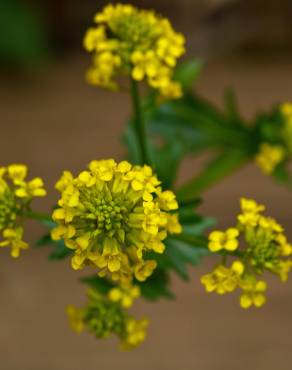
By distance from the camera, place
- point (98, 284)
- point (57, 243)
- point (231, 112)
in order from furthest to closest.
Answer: point (231, 112) → point (98, 284) → point (57, 243)

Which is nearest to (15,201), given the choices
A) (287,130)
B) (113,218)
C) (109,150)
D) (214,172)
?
(113,218)

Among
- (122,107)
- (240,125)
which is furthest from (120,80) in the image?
(240,125)

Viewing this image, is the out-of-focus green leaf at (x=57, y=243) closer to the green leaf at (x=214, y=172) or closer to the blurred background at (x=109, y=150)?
the green leaf at (x=214, y=172)

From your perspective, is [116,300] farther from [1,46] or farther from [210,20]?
[1,46]

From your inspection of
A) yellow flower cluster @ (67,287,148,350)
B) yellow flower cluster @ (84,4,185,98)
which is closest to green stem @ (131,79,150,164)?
yellow flower cluster @ (84,4,185,98)

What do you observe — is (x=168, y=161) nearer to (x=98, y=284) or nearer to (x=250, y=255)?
(x=98, y=284)

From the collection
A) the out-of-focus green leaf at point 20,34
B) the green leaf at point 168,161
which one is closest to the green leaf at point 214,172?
the green leaf at point 168,161

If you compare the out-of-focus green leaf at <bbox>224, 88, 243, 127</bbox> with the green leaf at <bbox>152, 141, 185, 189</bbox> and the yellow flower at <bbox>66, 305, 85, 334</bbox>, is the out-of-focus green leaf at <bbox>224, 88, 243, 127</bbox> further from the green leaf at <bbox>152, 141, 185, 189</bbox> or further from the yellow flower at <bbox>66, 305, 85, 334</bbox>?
the yellow flower at <bbox>66, 305, 85, 334</bbox>
